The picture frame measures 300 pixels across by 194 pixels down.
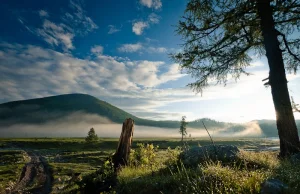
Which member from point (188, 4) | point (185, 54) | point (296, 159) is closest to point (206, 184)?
point (296, 159)

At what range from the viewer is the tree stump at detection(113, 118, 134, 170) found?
1296 cm

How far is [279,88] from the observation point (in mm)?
10641

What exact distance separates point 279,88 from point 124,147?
764 cm

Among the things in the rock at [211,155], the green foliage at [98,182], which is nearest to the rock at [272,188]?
the rock at [211,155]

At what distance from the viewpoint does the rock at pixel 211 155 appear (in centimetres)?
831

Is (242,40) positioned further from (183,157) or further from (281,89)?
(183,157)

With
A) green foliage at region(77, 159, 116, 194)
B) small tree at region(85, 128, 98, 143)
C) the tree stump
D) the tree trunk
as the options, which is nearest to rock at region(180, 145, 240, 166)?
the tree trunk

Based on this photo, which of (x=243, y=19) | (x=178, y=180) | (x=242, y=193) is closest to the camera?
(x=242, y=193)

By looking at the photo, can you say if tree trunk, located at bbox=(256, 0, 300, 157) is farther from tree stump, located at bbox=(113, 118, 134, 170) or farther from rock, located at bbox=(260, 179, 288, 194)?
tree stump, located at bbox=(113, 118, 134, 170)

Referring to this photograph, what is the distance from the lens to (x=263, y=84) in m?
11.6

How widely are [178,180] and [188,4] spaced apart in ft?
29.9

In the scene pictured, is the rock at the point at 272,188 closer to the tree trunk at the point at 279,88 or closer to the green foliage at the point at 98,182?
the tree trunk at the point at 279,88

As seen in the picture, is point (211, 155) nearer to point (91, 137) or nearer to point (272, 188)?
point (272, 188)

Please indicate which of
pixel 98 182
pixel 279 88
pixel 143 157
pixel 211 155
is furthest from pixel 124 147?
pixel 279 88
